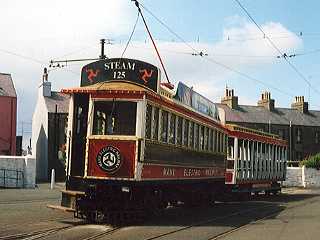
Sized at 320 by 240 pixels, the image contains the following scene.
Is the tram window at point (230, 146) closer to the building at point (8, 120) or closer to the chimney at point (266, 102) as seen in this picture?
the building at point (8, 120)

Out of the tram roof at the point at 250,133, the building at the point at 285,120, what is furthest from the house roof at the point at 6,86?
the building at the point at 285,120

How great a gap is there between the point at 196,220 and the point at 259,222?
164 cm

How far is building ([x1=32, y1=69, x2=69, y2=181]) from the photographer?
5003 centimetres

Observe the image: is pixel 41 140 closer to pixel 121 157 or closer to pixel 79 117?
pixel 79 117

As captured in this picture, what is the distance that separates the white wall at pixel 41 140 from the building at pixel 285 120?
21607mm

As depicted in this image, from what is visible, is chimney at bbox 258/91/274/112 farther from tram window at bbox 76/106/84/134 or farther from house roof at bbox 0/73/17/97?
tram window at bbox 76/106/84/134

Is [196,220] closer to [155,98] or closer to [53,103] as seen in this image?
[155,98]

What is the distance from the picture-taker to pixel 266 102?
70625 mm

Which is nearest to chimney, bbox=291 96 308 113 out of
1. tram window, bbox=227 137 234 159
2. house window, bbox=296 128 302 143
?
house window, bbox=296 128 302 143

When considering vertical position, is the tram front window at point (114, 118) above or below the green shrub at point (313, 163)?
above

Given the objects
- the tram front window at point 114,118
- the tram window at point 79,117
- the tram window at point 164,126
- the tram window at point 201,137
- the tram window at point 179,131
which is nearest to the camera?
the tram front window at point 114,118

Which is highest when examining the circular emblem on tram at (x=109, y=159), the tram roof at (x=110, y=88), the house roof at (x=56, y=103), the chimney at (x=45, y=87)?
the chimney at (x=45, y=87)

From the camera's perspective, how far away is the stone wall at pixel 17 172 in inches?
1169

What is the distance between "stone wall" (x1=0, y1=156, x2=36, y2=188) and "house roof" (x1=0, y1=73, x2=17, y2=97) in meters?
17.2
